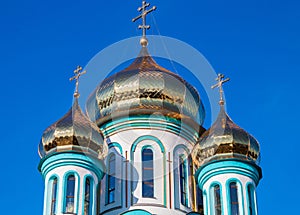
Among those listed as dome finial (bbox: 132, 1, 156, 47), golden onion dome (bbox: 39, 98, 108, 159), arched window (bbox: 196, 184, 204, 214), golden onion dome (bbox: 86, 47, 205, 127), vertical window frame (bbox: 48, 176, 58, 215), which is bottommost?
vertical window frame (bbox: 48, 176, 58, 215)

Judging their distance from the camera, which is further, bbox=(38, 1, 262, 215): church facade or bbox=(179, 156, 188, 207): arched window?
bbox=(179, 156, 188, 207): arched window

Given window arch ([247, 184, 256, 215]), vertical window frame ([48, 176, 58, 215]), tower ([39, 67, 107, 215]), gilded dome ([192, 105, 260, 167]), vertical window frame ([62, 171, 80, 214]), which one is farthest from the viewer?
gilded dome ([192, 105, 260, 167])

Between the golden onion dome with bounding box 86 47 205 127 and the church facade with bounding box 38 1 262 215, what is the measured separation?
0.07ft

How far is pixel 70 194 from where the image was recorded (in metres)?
17.1

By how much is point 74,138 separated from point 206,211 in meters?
2.82

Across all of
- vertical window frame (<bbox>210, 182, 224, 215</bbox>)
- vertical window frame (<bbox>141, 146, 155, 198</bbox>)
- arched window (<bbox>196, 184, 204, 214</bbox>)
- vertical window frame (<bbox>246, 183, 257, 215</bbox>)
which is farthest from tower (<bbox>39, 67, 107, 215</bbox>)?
vertical window frame (<bbox>246, 183, 257, 215</bbox>)

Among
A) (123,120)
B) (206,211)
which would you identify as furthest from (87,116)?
(206,211)

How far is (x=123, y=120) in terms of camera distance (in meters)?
18.8

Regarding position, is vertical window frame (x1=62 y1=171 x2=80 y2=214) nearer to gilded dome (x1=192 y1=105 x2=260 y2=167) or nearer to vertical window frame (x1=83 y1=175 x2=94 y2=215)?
vertical window frame (x1=83 y1=175 x2=94 y2=215)

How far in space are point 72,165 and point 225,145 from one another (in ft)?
9.65

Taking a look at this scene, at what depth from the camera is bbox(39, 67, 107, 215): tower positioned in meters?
16.9

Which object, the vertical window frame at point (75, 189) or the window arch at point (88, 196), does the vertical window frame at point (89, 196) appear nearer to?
the window arch at point (88, 196)

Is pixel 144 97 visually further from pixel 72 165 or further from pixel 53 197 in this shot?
Result: pixel 53 197

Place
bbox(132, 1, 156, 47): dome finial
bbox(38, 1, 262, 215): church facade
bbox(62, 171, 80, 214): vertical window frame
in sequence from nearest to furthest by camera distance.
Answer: bbox(62, 171, 80, 214): vertical window frame, bbox(38, 1, 262, 215): church facade, bbox(132, 1, 156, 47): dome finial
